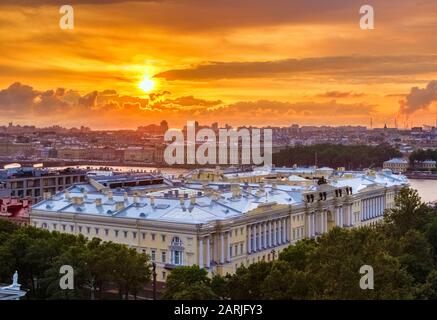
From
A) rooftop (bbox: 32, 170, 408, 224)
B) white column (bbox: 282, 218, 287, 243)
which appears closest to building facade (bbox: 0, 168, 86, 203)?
rooftop (bbox: 32, 170, 408, 224)

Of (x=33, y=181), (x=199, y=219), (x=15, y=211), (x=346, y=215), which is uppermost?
(x=199, y=219)

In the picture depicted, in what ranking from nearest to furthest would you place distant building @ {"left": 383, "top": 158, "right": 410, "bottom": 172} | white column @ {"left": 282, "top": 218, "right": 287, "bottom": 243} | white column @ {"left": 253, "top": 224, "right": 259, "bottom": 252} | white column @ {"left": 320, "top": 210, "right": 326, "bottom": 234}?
white column @ {"left": 253, "top": 224, "right": 259, "bottom": 252}
white column @ {"left": 282, "top": 218, "right": 287, "bottom": 243}
white column @ {"left": 320, "top": 210, "right": 326, "bottom": 234}
distant building @ {"left": 383, "top": 158, "right": 410, "bottom": 172}

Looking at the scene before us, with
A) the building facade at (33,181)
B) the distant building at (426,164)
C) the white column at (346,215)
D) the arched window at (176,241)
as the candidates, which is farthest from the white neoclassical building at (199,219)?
the distant building at (426,164)

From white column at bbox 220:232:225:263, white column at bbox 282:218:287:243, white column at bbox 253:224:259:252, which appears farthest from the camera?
white column at bbox 282:218:287:243

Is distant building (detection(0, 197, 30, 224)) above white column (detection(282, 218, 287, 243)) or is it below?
above

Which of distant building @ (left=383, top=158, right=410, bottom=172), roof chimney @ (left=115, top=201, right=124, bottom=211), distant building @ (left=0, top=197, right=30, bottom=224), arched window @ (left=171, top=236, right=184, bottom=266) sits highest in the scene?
roof chimney @ (left=115, top=201, right=124, bottom=211)

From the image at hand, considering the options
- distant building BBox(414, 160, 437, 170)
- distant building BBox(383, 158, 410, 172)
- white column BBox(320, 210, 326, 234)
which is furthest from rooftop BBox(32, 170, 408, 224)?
distant building BBox(414, 160, 437, 170)

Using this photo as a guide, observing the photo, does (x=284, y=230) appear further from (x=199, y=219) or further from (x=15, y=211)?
(x=15, y=211)

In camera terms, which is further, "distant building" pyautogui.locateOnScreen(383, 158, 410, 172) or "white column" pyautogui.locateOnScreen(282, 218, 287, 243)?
"distant building" pyautogui.locateOnScreen(383, 158, 410, 172)

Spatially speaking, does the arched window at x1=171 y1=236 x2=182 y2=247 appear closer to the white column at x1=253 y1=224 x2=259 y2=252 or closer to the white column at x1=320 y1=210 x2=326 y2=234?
the white column at x1=253 y1=224 x2=259 y2=252

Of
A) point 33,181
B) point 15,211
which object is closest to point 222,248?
point 15,211
